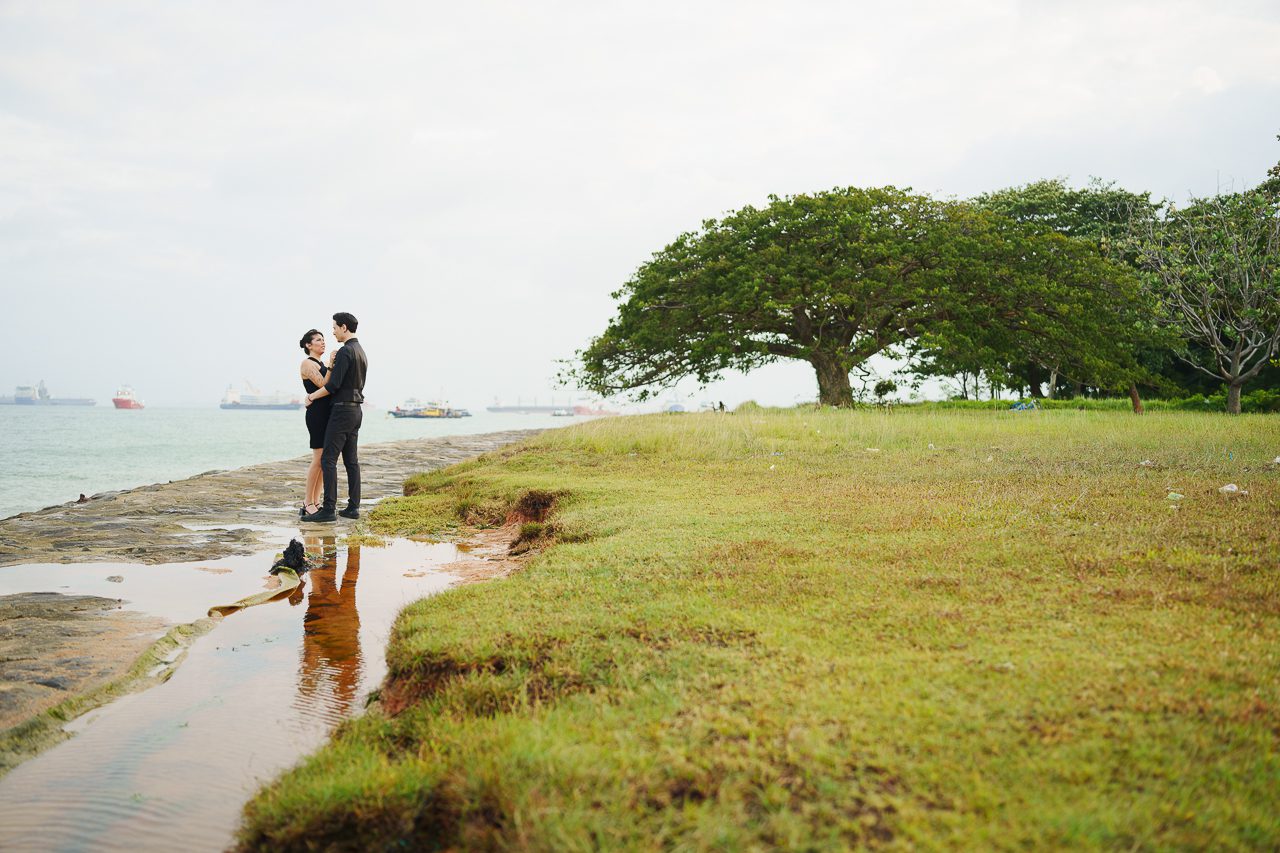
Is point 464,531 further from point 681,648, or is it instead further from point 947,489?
point 681,648

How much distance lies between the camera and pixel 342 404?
9797 millimetres

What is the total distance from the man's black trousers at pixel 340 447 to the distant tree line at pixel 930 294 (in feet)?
49.0

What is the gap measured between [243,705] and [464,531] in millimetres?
5328

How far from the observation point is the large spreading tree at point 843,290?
2372 cm

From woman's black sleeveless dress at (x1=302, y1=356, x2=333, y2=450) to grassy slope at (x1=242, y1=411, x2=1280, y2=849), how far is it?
15.4 feet

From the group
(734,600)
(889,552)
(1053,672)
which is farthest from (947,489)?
(1053,672)

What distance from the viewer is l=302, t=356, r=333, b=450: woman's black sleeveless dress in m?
9.93

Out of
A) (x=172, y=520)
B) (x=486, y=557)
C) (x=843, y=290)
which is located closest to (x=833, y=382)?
(x=843, y=290)

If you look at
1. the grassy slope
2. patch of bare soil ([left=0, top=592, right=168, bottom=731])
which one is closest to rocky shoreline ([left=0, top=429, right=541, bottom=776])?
patch of bare soil ([left=0, top=592, right=168, bottom=731])

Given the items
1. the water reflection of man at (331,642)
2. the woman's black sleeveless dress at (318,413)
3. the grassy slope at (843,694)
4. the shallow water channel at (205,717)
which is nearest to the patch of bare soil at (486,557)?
the shallow water channel at (205,717)

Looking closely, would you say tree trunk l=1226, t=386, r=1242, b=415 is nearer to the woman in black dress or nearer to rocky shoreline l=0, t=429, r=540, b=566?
rocky shoreline l=0, t=429, r=540, b=566

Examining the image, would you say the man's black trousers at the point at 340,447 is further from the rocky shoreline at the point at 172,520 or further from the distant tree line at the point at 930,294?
the distant tree line at the point at 930,294

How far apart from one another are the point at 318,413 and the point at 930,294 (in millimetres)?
19057

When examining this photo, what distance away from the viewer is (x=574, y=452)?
14867 mm
